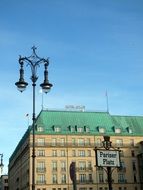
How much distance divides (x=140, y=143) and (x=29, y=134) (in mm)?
31381

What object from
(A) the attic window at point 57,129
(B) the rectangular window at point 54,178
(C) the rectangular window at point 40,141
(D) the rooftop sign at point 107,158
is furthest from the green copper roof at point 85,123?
(D) the rooftop sign at point 107,158

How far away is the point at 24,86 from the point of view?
28.5m

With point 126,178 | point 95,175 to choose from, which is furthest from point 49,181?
point 126,178

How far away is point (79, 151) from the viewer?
4476 inches

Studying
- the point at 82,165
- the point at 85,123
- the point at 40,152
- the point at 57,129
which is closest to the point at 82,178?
the point at 82,165

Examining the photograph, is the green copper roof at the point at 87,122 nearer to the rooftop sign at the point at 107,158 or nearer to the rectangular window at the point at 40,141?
the rectangular window at the point at 40,141

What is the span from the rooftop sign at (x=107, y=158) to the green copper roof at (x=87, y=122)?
90053mm

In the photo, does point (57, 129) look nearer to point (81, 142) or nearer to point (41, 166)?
point (81, 142)

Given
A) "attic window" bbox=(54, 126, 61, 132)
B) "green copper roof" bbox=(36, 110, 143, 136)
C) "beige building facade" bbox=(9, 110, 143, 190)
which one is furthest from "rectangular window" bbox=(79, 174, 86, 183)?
"attic window" bbox=(54, 126, 61, 132)

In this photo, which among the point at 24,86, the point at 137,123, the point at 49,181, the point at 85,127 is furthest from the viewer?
the point at 137,123

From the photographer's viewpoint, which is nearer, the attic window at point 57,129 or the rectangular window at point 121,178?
the rectangular window at point 121,178

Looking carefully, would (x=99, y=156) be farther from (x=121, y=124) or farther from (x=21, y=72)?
(x=121, y=124)

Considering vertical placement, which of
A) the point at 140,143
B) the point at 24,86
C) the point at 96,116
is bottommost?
the point at 24,86

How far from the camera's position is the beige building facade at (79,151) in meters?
110
